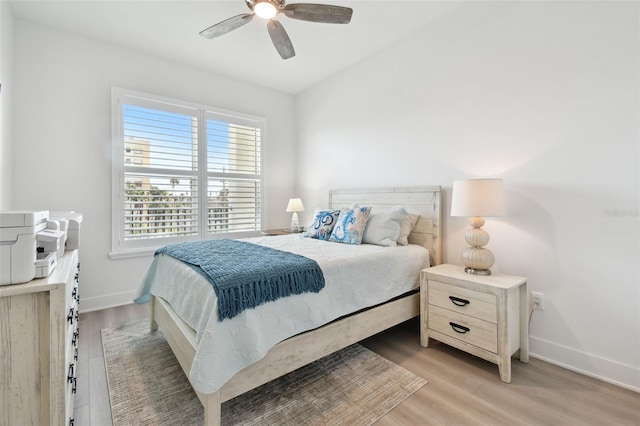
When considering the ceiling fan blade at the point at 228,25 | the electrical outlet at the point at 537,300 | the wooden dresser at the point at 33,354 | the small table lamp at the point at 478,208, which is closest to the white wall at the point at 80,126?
the ceiling fan blade at the point at 228,25

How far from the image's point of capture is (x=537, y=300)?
2174mm

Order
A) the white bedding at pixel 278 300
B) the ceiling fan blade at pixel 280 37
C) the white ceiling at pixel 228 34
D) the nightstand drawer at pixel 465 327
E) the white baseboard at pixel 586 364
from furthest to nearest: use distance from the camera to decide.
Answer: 1. the white ceiling at pixel 228 34
2. the ceiling fan blade at pixel 280 37
3. the nightstand drawer at pixel 465 327
4. the white baseboard at pixel 586 364
5. the white bedding at pixel 278 300

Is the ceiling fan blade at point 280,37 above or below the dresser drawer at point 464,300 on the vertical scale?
above

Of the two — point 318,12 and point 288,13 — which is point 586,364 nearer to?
point 318,12

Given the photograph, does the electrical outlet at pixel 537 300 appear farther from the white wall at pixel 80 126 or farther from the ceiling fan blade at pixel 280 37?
the white wall at pixel 80 126

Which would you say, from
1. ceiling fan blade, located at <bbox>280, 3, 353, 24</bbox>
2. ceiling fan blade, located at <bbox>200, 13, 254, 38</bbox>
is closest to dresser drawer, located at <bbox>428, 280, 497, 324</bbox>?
ceiling fan blade, located at <bbox>280, 3, 353, 24</bbox>

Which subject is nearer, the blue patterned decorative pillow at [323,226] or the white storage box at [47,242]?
the white storage box at [47,242]


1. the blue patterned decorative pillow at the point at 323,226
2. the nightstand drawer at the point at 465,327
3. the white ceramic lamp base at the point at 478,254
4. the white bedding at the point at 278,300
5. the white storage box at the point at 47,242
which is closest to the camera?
the white storage box at the point at 47,242

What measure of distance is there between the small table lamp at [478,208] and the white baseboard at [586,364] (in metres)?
0.67

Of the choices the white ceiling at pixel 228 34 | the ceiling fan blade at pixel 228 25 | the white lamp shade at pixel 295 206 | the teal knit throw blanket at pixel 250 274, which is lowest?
the teal knit throw blanket at pixel 250 274

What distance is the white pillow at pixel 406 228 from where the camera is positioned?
2.70 m

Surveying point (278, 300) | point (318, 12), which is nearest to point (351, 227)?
point (278, 300)

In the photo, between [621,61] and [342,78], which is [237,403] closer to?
[621,61]

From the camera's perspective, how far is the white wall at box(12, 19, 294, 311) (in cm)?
273
